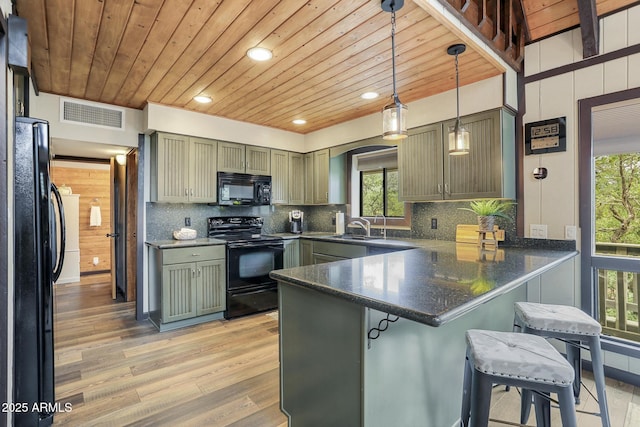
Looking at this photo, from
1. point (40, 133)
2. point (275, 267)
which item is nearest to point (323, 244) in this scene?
point (275, 267)

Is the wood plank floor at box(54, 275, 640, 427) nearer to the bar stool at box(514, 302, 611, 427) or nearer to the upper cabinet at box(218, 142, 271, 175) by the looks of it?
the bar stool at box(514, 302, 611, 427)

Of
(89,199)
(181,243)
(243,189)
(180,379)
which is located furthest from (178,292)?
(89,199)

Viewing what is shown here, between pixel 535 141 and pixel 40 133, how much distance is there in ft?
10.9

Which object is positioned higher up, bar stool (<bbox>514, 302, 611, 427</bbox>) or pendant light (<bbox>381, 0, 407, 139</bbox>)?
pendant light (<bbox>381, 0, 407, 139</bbox>)

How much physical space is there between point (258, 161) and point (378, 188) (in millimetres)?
1595

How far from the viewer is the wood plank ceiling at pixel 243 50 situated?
183cm

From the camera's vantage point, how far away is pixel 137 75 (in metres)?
2.70

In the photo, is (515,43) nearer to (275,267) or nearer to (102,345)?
(275,267)

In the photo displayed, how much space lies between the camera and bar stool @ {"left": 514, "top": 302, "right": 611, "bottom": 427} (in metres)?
1.57

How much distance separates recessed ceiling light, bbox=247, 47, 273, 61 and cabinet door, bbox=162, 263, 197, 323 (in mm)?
2143

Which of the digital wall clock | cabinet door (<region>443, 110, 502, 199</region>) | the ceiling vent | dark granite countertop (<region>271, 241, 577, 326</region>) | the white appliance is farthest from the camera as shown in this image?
the white appliance

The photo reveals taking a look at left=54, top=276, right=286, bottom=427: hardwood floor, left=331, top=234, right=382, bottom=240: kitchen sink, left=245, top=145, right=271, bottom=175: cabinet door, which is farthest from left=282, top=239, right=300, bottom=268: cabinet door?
left=245, top=145, right=271, bottom=175: cabinet door

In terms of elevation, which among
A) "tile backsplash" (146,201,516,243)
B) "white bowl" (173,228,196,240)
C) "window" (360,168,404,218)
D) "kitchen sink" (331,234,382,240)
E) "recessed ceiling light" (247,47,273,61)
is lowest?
"kitchen sink" (331,234,382,240)

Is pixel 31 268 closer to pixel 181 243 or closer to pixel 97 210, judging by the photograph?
pixel 181 243
